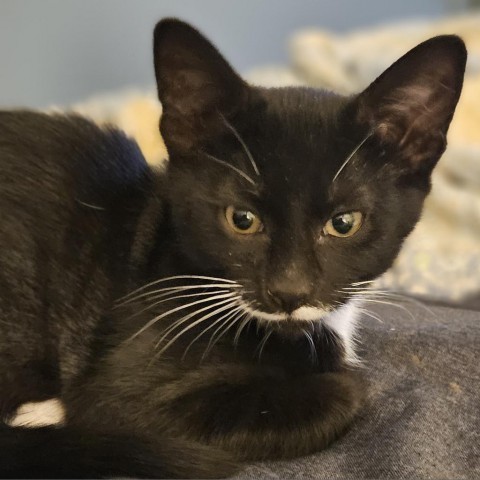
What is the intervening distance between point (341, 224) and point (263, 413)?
0.93ft

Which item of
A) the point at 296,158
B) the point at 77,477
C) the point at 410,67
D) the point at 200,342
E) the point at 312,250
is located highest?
the point at 410,67

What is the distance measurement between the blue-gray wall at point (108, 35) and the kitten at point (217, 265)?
2010 millimetres

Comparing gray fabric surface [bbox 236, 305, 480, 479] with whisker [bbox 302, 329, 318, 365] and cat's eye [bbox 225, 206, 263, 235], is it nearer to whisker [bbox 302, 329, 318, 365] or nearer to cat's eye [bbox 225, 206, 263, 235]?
whisker [bbox 302, 329, 318, 365]

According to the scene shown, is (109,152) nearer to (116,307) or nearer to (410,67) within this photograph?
(116,307)

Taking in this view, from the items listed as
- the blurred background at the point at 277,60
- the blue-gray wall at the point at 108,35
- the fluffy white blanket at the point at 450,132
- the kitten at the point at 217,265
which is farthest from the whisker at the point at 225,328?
the blue-gray wall at the point at 108,35

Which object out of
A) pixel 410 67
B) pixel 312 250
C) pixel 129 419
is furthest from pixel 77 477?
pixel 410 67

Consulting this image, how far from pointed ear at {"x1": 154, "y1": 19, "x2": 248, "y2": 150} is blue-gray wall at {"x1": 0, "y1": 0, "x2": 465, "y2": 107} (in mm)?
2068

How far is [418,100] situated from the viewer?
1016 millimetres

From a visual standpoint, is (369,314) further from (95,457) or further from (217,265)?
(95,457)

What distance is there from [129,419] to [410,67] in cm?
63

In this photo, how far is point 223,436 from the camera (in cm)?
94

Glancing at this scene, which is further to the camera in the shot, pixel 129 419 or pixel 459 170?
pixel 459 170

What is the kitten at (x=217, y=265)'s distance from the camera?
3.09 feet

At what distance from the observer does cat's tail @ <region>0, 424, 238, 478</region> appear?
817 millimetres
